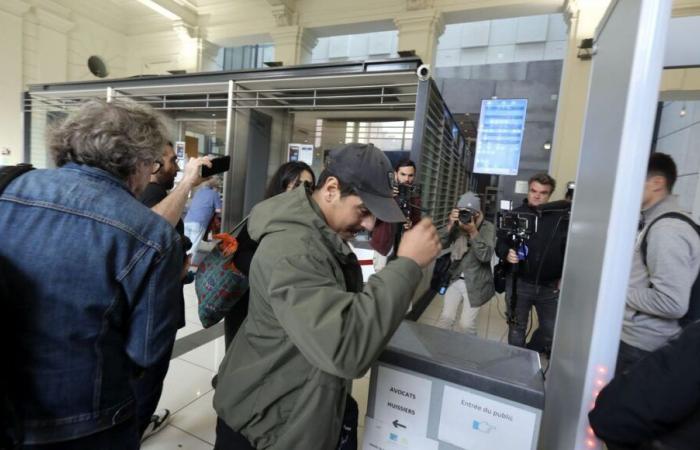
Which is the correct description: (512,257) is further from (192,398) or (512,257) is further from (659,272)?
(192,398)

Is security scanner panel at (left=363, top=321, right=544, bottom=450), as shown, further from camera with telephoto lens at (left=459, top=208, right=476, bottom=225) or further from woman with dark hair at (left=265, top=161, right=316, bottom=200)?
camera with telephoto lens at (left=459, top=208, right=476, bottom=225)

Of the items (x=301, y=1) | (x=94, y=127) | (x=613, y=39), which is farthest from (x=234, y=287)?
(x=301, y=1)

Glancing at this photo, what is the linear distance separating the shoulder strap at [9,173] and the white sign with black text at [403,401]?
109 cm

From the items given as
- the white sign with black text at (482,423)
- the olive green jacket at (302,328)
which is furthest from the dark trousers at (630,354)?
the olive green jacket at (302,328)

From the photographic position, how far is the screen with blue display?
512 centimetres

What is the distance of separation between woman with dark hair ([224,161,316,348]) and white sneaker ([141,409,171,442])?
0.93 m

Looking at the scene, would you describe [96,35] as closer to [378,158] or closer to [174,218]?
[174,218]

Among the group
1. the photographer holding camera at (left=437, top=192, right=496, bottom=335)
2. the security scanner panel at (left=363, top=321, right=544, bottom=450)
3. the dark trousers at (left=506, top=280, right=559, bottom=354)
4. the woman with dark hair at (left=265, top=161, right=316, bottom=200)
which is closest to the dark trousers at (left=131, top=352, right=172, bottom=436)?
the security scanner panel at (left=363, top=321, right=544, bottom=450)

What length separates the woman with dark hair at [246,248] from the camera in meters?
1.15

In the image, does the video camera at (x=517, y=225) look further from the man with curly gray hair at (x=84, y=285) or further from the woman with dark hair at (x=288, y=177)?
the man with curly gray hair at (x=84, y=285)

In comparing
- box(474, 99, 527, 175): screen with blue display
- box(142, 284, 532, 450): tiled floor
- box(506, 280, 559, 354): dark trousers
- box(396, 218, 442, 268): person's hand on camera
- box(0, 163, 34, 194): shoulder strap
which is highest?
box(474, 99, 527, 175): screen with blue display

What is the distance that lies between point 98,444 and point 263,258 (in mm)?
628

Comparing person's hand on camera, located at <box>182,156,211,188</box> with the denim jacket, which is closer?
the denim jacket

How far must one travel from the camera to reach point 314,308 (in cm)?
75
